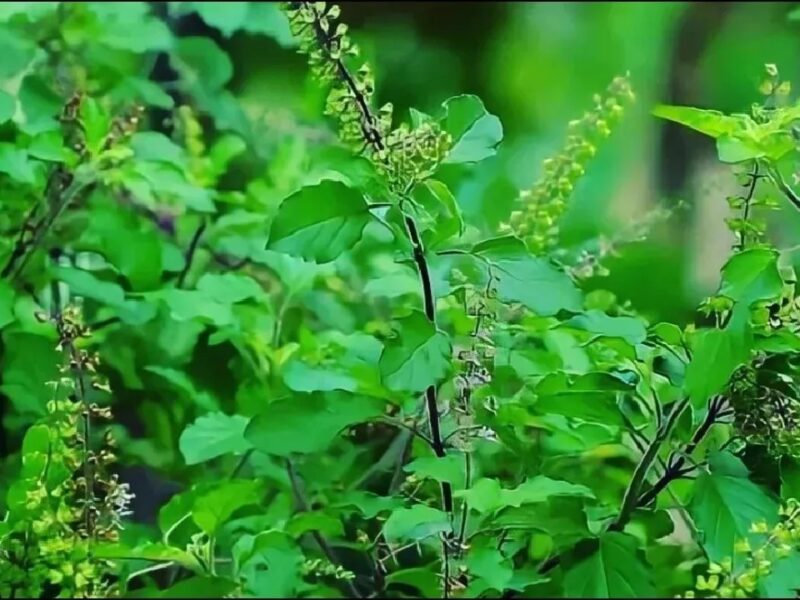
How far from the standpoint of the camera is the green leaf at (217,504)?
1.52ft

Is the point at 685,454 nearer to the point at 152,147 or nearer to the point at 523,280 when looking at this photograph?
the point at 523,280

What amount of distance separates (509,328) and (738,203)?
4.8 inches

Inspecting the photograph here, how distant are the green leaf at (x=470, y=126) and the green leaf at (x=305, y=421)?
0.12 meters

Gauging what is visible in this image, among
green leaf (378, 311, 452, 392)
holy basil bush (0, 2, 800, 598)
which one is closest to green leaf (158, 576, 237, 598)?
holy basil bush (0, 2, 800, 598)

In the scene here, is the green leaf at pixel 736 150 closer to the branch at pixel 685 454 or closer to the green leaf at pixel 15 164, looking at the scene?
the branch at pixel 685 454

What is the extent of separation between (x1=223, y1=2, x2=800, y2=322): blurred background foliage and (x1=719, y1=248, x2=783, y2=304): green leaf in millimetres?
589

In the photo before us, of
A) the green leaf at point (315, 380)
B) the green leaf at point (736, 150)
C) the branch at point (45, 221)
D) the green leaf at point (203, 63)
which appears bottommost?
the green leaf at point (315, 380)

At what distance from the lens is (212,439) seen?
Answer: 527 mm

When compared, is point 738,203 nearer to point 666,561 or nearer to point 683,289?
point 666,561

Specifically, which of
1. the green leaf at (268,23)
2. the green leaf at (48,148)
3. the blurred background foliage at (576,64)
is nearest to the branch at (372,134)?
the green leaf at (48,148)

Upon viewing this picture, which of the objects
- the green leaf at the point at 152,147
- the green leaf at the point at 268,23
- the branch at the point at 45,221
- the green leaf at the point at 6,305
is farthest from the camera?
the green leaf at the point at 268,23

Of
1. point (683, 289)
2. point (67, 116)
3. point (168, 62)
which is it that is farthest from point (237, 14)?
point (683, 289)

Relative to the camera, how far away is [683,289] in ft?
3.06

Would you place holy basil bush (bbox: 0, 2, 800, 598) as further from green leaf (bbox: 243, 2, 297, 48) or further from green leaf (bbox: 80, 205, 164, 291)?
green leaf (bbox: 243, 2, 297, 48)
